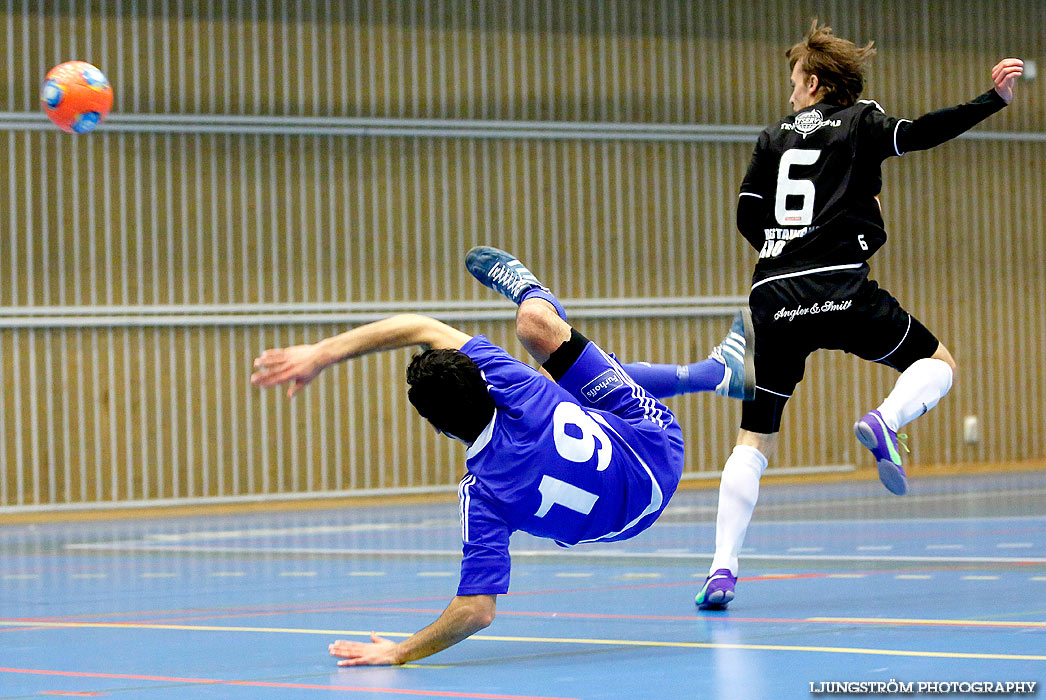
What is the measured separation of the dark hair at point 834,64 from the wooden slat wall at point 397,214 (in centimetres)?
1092

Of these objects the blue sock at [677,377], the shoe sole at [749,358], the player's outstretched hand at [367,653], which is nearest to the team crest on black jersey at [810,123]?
the shoe sole at [749,358]

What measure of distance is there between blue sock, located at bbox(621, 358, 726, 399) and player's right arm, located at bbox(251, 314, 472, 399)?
954mm

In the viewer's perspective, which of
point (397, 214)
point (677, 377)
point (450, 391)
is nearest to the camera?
point (450, 391)

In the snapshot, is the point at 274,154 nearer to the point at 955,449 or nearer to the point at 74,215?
the point at 74,215

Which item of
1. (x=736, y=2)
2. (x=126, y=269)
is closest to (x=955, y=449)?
(x=736, y=2)

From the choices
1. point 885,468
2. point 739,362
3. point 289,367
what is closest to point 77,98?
point 739,362

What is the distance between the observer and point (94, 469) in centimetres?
1562

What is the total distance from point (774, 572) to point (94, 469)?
10170 millimetres

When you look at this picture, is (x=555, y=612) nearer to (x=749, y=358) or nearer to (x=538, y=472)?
(x=749, y=358)

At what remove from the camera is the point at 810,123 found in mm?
5980

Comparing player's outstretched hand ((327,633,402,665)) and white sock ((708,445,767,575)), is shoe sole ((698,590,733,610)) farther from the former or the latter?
player's outstretched hand ((327,633,402,665))

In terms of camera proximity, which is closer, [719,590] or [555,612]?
[719,590]

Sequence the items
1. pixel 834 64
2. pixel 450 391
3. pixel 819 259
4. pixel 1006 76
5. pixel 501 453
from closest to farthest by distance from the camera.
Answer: pixel 450 391
pixel 501 453
pixel 1006 76
pixel 819 259
pixel 834 64

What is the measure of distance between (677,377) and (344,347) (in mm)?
1547
